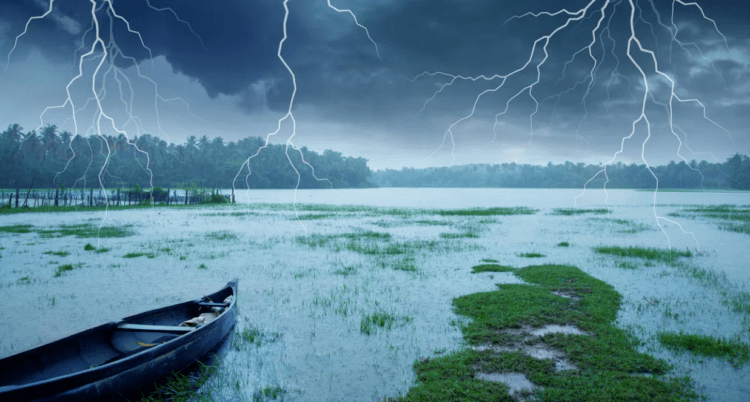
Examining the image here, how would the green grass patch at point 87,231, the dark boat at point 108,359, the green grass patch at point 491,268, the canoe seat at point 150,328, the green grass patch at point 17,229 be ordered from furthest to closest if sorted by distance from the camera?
the green grass patch at point 17,229
the green grass patch at point 87,231
the green grass patch at point 491,268
the canoe seat at point 150,328
the dark boat at point 108,359

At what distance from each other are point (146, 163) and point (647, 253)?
90.6 meters

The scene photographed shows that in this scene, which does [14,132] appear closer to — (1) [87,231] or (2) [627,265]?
(1) [87,231]

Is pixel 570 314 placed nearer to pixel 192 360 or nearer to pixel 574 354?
pixel 574 354

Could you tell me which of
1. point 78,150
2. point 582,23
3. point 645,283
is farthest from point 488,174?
point 645,283

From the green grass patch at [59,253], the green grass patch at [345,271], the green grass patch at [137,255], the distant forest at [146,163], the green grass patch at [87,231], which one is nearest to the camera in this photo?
the green grass patch at [345,271]

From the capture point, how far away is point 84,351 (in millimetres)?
5508

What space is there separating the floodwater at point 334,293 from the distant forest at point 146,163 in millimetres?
39447

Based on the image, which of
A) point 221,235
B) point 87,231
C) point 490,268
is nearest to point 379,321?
point 490,268

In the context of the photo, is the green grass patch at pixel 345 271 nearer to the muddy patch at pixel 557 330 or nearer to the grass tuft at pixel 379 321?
the grass tuft at pixel 379 321

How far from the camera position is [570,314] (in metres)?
7.84

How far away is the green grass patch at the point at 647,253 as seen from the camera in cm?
1411

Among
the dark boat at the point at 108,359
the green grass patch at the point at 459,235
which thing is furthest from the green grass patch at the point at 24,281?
the green grass patch at the point at 459,235

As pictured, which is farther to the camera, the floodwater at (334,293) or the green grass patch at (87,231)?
the green grass patch at (87,231)

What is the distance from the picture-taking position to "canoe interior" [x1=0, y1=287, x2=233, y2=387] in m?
4.69
